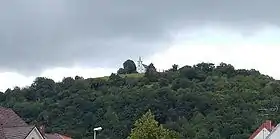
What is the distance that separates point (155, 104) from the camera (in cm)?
14812

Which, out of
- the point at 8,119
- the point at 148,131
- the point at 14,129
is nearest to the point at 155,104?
the point at 8,119

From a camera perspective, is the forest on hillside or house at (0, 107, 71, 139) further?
the forest on hillside

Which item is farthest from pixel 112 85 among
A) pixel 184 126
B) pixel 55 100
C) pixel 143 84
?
pixel 184 126

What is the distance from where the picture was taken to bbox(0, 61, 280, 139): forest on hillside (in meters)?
132

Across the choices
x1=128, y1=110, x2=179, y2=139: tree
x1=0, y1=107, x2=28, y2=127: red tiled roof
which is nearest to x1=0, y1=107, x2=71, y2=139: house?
x1=0, y1=107, x2=28, y2=127: red tiled roof

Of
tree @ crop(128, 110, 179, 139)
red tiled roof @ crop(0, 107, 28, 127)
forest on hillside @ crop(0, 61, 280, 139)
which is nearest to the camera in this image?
tree @ crop(128, 110, 179, 139)

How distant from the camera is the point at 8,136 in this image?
65.7m

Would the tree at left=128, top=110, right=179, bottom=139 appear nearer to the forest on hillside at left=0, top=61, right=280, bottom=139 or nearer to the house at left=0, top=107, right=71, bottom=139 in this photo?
the house at left=0, top=107, right=71, bottom=139

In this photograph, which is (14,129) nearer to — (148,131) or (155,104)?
(148,131)

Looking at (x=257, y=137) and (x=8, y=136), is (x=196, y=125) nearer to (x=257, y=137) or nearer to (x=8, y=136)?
(x=257, y=137)

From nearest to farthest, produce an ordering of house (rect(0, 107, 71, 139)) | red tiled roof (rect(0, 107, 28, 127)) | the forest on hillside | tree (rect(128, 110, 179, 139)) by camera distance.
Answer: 1. tree (rect(128, 110, 179, 139))
2. house (rect(0, 107, 71, 139))
3. red tiled roof (rect(0, 107, 28, 127))
4. the forest on hillside

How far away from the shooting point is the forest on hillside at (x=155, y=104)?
132 metres

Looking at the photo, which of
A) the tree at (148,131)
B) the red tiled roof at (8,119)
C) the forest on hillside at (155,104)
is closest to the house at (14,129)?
the red tiled roof at (8,119)

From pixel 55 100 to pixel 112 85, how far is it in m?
25.4
